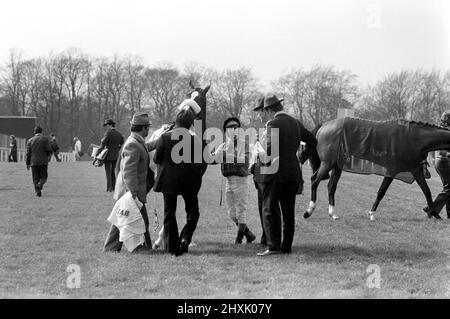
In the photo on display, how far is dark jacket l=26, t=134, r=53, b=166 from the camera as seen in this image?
655 inches

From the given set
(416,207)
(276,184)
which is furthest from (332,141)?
(276,184)

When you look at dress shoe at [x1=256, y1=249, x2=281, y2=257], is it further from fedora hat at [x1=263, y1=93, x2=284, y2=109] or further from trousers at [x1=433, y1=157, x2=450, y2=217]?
trousers at [x1=433, y1=157, x2=450, y2=217]

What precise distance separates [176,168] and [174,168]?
25 mm

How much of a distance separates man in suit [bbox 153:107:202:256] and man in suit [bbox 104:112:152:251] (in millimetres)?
296

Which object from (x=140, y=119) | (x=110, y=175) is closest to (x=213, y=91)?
(x=110, y=175)

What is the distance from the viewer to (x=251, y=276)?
6602mm

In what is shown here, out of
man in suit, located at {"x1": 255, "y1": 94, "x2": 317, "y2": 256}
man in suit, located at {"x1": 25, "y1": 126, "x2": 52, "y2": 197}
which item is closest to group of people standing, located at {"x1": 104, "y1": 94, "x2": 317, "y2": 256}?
man in suit, located at {"x1": 255, "y1": 94, "x2": 317, "y2": 256}

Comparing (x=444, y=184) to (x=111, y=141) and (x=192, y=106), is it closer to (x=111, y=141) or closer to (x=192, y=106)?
(x=192, y=106)

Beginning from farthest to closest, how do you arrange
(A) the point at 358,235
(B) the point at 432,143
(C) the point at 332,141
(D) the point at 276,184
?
(C) the point at 332,141, (B) the point at 432,143, (A) the point at 358,235, (D) the point at 276,184

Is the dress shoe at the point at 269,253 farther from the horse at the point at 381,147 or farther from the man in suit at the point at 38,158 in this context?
the man in suit at the point at 38,158

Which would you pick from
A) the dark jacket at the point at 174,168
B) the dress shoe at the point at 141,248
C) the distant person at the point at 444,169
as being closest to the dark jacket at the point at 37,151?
the dress shoe at the point at 141,248

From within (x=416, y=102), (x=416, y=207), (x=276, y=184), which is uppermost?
(x=416, y=102)

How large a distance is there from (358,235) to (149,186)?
3.32 m
